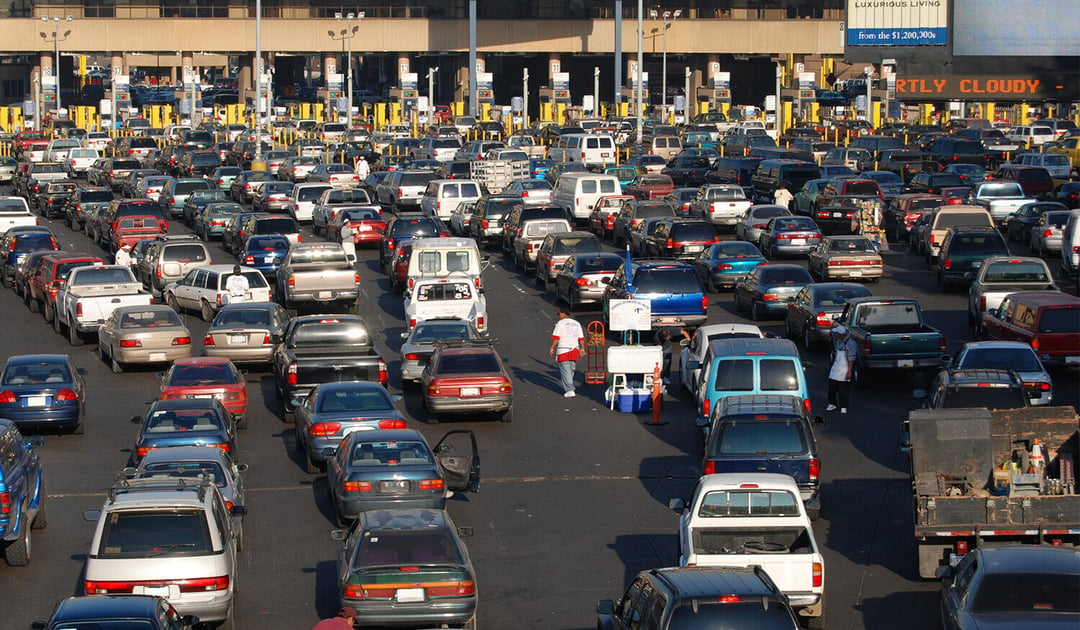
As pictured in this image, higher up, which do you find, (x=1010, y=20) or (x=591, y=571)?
(x=1010, y=20)

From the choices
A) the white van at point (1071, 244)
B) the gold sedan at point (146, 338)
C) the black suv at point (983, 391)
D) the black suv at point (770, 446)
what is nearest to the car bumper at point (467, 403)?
the black suv at point (770, 446)

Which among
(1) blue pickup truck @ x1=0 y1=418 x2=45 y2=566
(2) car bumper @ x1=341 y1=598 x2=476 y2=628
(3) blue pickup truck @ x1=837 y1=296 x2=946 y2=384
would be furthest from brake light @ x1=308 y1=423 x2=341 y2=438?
(3) blue pickup truck @ x1=837 y1=296 x2=946 y2=384

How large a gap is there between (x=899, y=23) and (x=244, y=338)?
19867mm

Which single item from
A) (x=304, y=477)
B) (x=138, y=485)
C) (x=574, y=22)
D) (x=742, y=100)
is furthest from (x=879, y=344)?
(x=742, y=100)

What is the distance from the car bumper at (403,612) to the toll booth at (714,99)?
94035 mm

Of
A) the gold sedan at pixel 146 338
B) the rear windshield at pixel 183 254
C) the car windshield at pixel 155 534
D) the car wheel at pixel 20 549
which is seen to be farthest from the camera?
the rear windshield at pixel 183 254

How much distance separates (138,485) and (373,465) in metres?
3.53

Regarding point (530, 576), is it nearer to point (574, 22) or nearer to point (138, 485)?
point (138, 485)

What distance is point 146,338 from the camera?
31094 mm

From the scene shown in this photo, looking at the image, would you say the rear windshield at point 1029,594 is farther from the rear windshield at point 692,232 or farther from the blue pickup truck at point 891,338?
the rear windshield at point 692,232

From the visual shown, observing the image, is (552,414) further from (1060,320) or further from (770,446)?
(1060,320)

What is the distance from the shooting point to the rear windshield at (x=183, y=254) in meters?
40.4

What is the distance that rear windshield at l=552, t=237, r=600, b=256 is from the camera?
4044cm

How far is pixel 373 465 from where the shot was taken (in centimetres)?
2003
